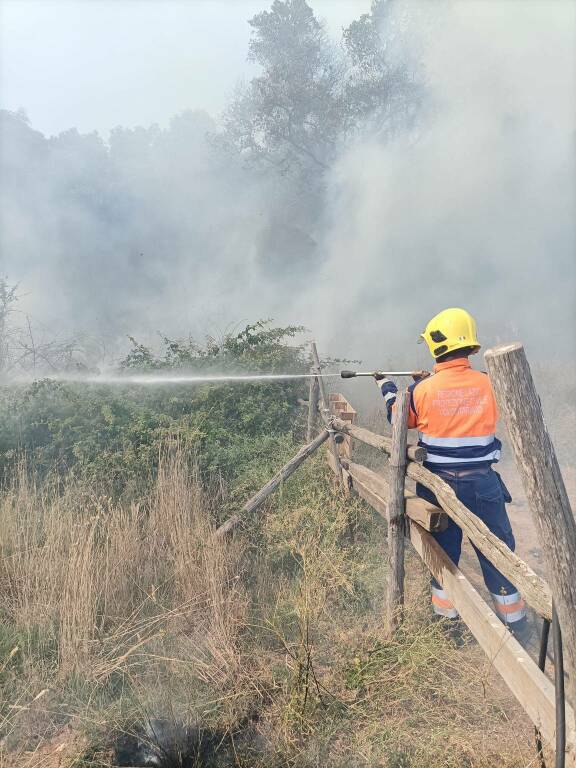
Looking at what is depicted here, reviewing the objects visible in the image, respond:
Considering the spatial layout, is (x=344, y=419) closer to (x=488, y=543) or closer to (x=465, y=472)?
(x=465, y=472)

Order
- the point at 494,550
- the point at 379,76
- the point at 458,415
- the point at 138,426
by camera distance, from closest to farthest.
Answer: the point at 494,550, the point at 458,415, the point at 138,426, the point at 379,76

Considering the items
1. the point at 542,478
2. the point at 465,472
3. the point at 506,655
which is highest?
the point at 542,478

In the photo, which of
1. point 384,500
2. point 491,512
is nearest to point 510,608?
point 491,512

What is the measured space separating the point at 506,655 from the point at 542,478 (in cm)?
86

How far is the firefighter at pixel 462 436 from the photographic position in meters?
3.00

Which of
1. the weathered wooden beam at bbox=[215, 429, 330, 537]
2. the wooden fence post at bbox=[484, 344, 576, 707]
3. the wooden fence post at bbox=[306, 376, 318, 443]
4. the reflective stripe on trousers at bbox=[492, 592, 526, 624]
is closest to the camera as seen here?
the wooden fence post at bbox=[484, 344, 576, 707]

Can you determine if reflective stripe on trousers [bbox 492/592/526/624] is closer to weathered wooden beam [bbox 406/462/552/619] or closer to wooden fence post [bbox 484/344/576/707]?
weathered wooden beam [bbox 406/462/552/619]

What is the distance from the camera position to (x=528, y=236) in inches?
635

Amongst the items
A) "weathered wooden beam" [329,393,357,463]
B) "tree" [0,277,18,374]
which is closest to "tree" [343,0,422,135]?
"tree" [0,277,18,374]

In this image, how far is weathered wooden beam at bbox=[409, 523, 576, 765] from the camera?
1.53 meters

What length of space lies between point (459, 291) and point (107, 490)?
41.5 feet

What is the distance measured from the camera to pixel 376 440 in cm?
355

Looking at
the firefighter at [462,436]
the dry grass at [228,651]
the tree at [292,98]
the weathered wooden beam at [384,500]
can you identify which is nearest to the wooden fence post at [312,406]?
the weathered wooden beam at [384,500]

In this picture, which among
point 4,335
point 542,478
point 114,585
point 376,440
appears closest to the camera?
point 542,478
